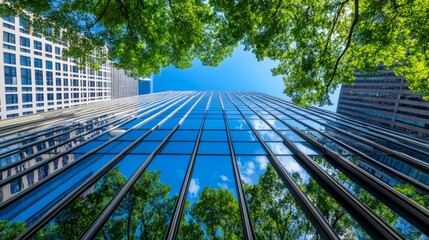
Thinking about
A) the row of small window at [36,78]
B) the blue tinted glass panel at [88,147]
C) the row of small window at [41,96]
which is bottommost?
the row of small window at [41,96]

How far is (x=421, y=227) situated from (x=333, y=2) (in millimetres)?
10205

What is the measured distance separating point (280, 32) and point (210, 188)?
9451mm

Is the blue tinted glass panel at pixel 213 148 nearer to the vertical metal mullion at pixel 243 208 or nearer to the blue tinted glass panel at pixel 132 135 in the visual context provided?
the vertical metal mullion at pixel 243 208

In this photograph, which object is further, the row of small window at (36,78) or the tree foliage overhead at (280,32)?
the row of small window at (36,78)

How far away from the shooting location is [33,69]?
5438 cm

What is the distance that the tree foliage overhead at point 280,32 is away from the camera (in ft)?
32.1

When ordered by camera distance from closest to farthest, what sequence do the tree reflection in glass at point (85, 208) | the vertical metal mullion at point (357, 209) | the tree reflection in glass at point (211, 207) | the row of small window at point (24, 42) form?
1. the vertical metal mullion at point (357, 209)
2. the tree reflection in glass at point (85, 208)
3. the tree reflection in glass at point (211, 207)
4. the row of small window at point (24, 42)

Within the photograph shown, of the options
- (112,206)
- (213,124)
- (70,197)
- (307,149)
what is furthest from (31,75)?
(307,149)

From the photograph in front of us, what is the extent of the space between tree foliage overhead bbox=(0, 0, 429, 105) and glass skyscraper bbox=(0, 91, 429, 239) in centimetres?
443

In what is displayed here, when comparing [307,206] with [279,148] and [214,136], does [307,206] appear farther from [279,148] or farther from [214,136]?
[214,136]

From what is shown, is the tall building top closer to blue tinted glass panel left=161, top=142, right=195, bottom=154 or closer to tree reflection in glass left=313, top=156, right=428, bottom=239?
tree reflection in glass left=313, top=156, right=428, bottom=239

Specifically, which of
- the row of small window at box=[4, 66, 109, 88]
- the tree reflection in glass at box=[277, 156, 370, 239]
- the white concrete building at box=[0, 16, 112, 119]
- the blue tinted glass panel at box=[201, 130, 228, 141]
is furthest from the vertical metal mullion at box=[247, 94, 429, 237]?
the row of small window at box=[4, 66, 109, 88]

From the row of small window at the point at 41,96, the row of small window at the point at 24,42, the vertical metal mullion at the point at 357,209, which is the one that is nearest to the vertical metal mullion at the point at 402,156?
the vertical metal mullion at the point at 357,209

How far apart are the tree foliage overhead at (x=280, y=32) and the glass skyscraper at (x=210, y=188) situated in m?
4.43
